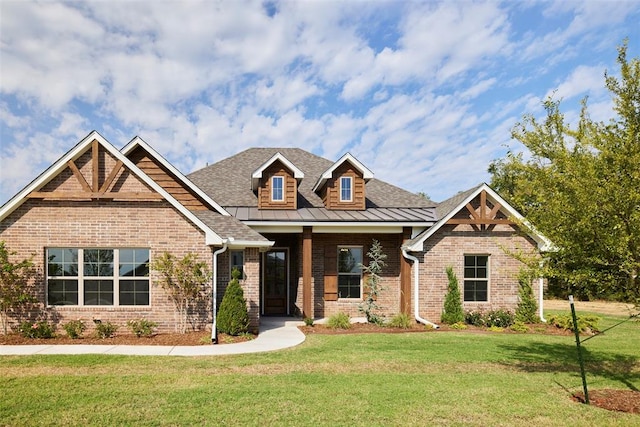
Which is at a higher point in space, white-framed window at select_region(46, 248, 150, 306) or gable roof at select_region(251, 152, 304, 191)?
gable roof at select_region(251, 152, 304, 191)

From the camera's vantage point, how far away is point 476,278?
16.3 m

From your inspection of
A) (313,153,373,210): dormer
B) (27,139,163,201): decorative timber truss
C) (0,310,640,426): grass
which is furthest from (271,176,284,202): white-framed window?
(0,310,640,426): grass

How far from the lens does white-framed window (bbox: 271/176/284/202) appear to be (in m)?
16.9

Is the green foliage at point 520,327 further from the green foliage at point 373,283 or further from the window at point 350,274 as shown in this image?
the window at point 350,274

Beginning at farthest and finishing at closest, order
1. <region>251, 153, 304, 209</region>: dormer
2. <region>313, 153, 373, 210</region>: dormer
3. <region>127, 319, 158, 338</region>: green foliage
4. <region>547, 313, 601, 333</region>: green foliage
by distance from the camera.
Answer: <region>313, 153, 373, 210</region>: dormer → <region>251, 153, 304, 209</region>: dormer → <region>547, 313, 601, 333</region>: green foliage → <region>127, 319, 158, 338</region>: green foliage

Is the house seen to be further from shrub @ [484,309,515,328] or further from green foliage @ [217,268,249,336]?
green foliage @ [217,268,249,336]

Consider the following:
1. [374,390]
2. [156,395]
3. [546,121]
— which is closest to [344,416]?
[374,390]

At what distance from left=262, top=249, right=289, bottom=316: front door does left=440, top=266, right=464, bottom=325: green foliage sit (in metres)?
6.15

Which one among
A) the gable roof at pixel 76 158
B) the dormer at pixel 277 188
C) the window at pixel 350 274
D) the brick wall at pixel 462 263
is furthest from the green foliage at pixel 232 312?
the brick wall at pixel 462 263

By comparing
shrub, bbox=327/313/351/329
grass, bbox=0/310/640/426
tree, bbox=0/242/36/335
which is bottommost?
shrub, bbox=327/313/351/329

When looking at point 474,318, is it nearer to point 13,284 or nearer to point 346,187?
point 346,187

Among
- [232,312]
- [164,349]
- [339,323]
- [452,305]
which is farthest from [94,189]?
[452,305]

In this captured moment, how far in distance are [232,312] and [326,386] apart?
5271mm

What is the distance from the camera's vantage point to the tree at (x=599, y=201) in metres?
6.95
